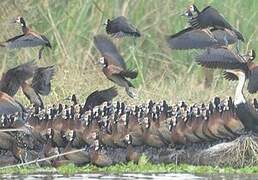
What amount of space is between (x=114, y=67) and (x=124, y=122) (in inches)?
34.2

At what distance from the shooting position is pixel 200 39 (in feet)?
34.1

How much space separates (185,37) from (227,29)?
18.9 inches

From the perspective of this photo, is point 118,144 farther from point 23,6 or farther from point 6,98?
Answer: point 23,6

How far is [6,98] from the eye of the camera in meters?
9.60

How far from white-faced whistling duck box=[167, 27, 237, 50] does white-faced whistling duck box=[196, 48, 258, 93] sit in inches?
3.5

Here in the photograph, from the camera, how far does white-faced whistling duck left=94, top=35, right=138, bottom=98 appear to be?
1052 centimetres

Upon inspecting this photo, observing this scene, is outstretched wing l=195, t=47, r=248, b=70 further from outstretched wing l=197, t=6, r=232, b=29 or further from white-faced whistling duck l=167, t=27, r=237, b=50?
outstretched wing l=197, t=6, r=232, b=29

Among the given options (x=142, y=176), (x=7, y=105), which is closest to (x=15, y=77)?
(x=7, y=105)

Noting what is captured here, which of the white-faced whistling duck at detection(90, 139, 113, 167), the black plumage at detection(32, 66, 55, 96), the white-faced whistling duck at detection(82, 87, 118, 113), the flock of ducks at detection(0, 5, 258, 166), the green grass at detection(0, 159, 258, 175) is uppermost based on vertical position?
the black plumage at detection(32, 66, 55, 96)

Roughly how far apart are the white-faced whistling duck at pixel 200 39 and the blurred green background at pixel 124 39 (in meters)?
2.03

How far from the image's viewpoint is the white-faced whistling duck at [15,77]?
34.0ft

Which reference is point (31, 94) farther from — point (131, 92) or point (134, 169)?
point (134, 169)

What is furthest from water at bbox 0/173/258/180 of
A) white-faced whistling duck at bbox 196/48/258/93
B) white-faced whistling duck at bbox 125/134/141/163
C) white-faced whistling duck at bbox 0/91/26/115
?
white-faced whistling duck at bbox 196/48/258/93

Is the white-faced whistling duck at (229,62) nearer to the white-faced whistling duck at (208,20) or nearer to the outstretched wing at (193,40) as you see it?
the outstretched wing at (193,40)
